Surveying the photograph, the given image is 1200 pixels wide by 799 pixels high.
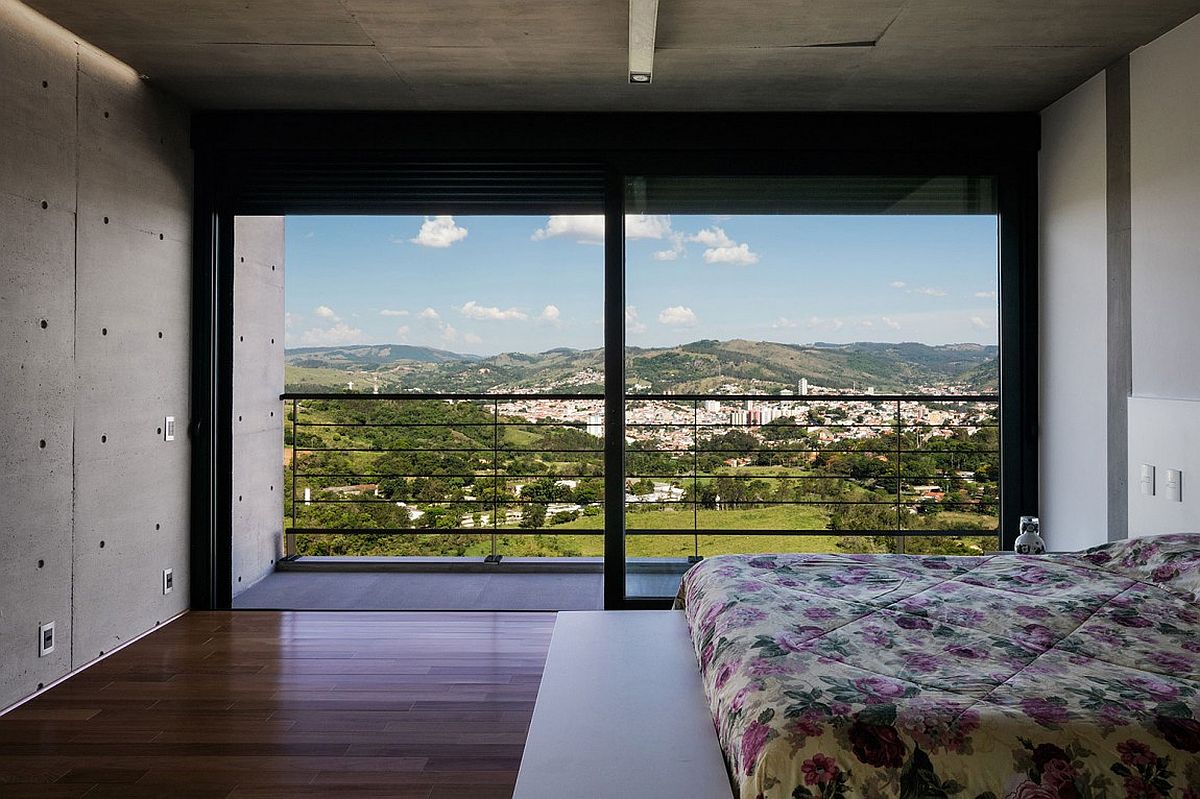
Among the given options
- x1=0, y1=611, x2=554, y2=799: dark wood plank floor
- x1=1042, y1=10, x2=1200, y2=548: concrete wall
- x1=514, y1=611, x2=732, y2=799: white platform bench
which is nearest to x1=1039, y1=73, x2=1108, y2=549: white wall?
x1=1042, y1=10, x2=1200, y2=548: concrete wall

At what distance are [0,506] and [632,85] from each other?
118 inches

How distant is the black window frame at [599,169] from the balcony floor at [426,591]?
0.40 metres

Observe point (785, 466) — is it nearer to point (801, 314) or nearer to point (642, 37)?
point (801, 314)

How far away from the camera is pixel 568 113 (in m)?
4.23

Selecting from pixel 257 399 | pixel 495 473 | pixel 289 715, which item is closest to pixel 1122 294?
pixel 289 715

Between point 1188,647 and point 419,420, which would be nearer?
point 1188,647

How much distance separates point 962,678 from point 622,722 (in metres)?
0.78

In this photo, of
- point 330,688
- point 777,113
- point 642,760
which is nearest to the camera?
point 642,760

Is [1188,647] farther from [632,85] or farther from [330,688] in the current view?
[632,85]

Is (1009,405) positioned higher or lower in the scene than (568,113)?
lower

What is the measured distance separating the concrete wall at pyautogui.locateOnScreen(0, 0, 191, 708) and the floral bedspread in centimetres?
247

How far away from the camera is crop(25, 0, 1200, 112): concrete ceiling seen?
3.05 metres

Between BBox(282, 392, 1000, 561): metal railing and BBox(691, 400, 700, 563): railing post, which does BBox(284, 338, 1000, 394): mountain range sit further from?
BBox(691, 400, 700, 563): railing post

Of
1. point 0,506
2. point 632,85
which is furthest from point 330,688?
point 632,85
